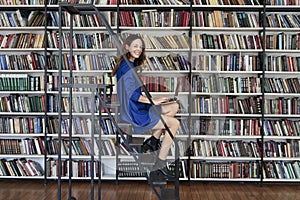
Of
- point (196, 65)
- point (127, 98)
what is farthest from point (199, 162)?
point (127, 98)

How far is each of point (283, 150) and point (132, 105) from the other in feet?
10.3

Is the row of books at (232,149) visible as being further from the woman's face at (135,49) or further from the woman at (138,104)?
the woman's face at (135,49)

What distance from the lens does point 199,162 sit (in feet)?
16.9

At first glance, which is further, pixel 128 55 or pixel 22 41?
pixel 22 41

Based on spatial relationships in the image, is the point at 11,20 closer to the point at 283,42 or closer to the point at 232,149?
the point at 232,149

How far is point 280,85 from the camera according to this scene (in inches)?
202

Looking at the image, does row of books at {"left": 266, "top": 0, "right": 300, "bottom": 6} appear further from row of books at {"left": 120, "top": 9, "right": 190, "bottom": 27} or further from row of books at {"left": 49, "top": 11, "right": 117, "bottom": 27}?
row of books at {"left": 49, "top": 11, "right": 117, "bottom": 27}

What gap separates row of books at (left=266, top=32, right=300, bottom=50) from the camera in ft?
16.9

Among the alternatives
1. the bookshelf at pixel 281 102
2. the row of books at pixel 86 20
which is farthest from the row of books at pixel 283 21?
the row of books at pixel 86 20

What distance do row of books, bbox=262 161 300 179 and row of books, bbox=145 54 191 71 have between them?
8.61ft

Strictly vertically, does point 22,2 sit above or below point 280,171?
above

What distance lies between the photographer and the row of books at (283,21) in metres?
5.16

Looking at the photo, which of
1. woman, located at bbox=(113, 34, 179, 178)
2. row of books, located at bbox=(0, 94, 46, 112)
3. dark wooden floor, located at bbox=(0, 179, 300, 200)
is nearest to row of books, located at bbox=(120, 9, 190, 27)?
row of books, located at bbox=(0, 94, 46, 112)

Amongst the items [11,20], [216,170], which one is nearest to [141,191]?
[216,170]
